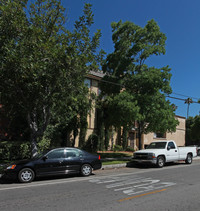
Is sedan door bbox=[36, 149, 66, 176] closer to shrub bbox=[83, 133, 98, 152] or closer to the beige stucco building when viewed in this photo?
the beige stucco building

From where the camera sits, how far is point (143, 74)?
16.1 m

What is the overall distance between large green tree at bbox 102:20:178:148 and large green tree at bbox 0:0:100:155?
513cm

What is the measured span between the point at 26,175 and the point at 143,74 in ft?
36.3

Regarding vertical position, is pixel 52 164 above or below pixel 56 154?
below

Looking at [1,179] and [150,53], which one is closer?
[1,179]

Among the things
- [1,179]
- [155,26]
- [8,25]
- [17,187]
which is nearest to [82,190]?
[17,187]

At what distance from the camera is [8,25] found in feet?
31.7

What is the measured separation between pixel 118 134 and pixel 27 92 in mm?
16166

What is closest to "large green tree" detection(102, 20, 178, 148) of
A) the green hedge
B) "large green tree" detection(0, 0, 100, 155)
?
"large green tree" detection(0, 0, 100, 155)

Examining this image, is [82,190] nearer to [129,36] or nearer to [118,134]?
[129,36]

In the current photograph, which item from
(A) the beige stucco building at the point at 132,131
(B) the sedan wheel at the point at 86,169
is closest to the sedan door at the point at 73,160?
(B) the sedan wheel at the point at 86,169

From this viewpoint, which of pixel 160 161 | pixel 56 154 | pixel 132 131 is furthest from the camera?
pixel 132 131

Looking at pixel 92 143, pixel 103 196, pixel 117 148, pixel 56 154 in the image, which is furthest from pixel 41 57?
pixel 117 148

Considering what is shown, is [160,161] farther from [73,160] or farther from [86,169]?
[73,160]
